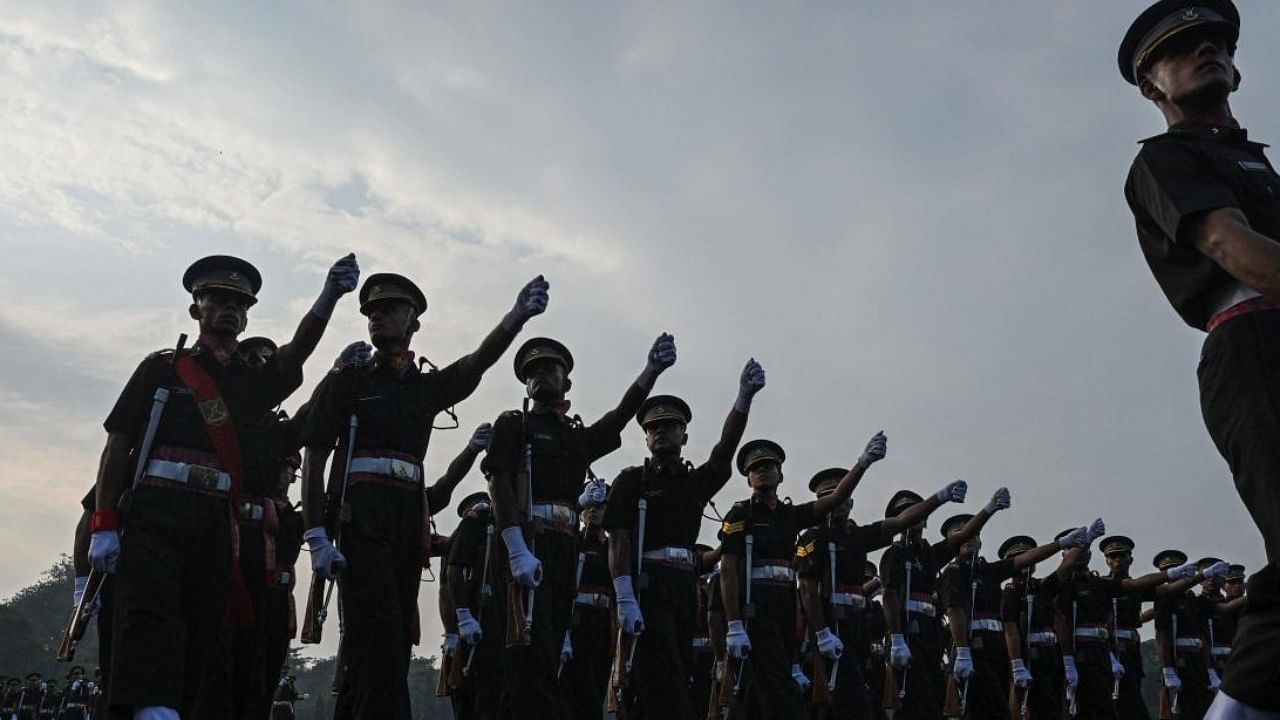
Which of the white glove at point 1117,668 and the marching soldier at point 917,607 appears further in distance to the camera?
the white glove at point 1117,668

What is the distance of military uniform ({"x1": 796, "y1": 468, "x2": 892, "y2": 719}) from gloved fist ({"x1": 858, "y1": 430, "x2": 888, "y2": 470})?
1201 mm

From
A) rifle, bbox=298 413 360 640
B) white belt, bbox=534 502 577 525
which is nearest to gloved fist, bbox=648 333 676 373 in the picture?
white belt, bbox=534 502 577 525

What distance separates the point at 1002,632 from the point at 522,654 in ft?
34.0

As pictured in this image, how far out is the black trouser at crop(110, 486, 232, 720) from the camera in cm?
591

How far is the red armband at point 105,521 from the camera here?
638 cm

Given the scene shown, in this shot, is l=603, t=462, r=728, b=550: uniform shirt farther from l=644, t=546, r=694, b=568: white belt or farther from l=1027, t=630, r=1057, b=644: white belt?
l=1027, t=630, r=1057, b=644: white belt

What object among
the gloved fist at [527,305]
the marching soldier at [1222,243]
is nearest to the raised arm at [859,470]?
the gloved fist at [527,305]

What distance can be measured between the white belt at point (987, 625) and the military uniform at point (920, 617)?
669 millimetres

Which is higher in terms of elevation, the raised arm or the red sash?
the raised arm

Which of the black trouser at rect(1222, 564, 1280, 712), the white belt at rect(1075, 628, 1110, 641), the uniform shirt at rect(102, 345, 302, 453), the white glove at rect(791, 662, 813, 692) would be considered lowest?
the black trouser at rect(1222, 564, 1280, 712)

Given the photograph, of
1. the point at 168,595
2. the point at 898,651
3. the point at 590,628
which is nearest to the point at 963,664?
the point at 898,651

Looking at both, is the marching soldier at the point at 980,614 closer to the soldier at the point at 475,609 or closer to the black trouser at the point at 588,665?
the black trouser at the point at 588,665

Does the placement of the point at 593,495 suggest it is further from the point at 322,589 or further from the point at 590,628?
the point at 322,589

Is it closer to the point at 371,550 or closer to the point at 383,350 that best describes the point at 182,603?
the point at 371,550
